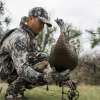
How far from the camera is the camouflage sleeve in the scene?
241 inches

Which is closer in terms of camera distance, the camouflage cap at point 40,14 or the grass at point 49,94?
the camouflage cap at point 40,14

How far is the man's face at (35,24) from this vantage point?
644 centimetres

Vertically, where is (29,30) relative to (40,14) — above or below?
below

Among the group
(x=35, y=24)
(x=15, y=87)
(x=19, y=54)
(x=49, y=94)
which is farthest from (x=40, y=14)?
(x=49, y=94)

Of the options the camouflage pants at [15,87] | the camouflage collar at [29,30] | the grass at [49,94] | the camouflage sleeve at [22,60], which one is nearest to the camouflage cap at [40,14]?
the camouflage collar at [29,30]

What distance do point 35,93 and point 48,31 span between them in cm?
3892

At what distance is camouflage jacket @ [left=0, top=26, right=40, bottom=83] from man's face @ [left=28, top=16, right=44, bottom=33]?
0.08 metres

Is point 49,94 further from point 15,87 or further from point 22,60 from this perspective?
point 22,60

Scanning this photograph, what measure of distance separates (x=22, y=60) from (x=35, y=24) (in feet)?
1.66

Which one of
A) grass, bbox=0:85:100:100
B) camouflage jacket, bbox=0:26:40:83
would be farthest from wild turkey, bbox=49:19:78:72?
grass, bbox=0:85:100:100

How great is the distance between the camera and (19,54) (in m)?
6.27

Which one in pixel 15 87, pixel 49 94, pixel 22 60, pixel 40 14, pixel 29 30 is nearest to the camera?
pixel 22 60

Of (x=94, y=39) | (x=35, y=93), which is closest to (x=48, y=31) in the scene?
(x=94, y=39)

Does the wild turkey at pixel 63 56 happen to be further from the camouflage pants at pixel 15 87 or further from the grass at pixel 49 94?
the grass at pixel 49 94
